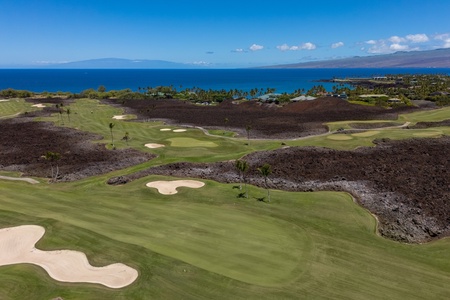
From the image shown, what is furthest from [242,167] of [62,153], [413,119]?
[413,119]

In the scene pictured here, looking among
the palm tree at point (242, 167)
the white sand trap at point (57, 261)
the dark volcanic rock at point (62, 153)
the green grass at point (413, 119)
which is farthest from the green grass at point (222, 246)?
the green grass at point (413, 119)

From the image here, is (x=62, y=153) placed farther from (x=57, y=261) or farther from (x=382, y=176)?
(x=382, y=176)

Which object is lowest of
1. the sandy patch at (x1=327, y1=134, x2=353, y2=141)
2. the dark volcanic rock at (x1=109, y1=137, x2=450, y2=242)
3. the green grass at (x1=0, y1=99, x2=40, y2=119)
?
the dark volcanic rock at (x1=109, y1=137, x2=450, y2=242)

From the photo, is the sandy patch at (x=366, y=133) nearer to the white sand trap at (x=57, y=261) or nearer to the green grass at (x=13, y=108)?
the white sand trap at (x=57, y=261)

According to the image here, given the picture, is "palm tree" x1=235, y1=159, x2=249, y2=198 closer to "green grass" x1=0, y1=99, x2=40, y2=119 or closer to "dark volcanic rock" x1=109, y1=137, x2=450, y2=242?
"dark volcanic rock" x1=109, y1=137, x2=450, y2=242

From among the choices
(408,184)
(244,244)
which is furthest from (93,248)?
(408,184)

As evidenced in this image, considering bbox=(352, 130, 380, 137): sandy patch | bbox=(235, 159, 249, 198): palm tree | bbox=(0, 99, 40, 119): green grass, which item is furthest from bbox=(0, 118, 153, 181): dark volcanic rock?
bbox=(352, 130, 380, 137): sandy patch
